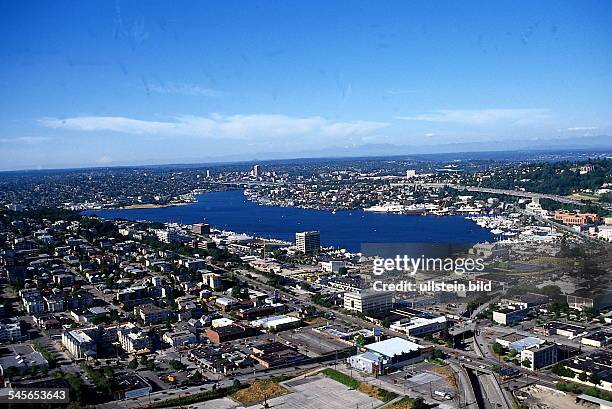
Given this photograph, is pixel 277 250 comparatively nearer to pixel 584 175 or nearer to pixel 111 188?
pixel 584 175

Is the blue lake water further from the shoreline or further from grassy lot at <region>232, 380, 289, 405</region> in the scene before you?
grassy lot at <region>232, 380, 289, 405</region>

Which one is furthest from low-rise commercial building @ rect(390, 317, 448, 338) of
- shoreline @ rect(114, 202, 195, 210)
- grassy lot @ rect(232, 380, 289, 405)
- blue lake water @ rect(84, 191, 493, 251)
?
shoreline @ rect(114, 202, 195, 210)

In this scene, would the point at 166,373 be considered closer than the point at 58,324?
Yes

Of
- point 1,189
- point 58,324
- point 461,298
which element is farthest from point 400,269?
point 1,189

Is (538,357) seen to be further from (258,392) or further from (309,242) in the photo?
(309,242)

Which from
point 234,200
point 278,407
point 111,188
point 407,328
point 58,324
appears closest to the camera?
point 278,407

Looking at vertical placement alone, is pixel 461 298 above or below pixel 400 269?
below

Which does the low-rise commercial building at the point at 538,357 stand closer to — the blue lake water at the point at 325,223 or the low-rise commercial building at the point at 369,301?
the low-rise commercial building at the point at 369,301
